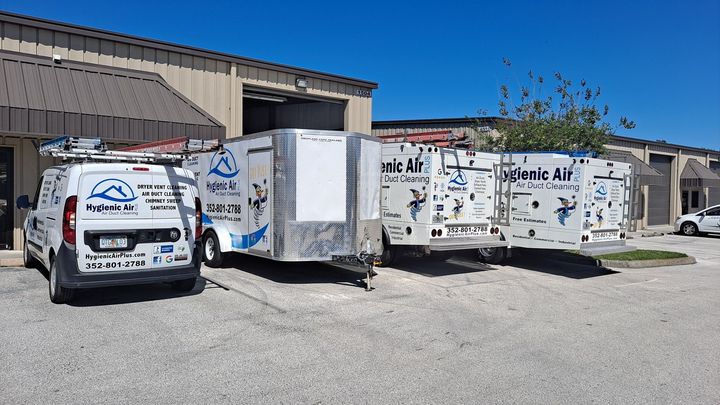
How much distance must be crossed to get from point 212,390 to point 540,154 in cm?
980

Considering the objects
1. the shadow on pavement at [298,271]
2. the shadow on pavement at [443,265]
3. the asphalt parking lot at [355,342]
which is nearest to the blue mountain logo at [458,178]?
the shadow on pavement at [443,265]

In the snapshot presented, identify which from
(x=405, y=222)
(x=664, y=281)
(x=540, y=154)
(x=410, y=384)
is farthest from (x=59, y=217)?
(x=664, y=281)

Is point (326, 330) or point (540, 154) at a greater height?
point (540, 154)

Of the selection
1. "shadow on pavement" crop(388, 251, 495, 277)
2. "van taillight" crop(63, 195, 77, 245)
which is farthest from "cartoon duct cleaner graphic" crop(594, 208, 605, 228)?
"van taillight" crop(63, 195, 77, 245)

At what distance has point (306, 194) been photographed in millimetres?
9422

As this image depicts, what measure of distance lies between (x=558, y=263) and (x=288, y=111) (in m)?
A: 12.8

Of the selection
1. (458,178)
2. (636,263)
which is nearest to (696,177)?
(636,263)

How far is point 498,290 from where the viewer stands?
994cm

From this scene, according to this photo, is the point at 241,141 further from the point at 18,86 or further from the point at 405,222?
the point at 18,86

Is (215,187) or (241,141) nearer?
(241,141)

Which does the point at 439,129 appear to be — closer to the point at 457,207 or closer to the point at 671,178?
the point at 457,207

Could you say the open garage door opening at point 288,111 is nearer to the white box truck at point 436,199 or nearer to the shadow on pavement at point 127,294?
the white box truck at point 436,199

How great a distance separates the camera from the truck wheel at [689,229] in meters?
25.5

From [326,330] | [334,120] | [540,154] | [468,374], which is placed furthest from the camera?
[334,120]
